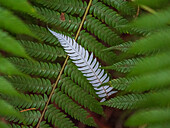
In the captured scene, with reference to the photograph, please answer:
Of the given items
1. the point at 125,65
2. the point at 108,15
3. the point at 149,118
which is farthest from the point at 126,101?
the point at 108,15

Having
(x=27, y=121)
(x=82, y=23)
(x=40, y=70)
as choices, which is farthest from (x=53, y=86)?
(x=82, y=23)

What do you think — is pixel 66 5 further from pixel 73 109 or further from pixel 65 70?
pixel 73 109

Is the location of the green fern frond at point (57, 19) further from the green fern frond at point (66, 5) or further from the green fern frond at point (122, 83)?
the green fern frond at point (122, 83)

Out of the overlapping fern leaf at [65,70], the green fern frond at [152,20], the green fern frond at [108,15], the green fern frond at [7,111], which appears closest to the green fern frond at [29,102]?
the overlapping fern leaf at [65,70]

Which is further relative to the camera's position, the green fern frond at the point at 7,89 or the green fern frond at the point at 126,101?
the green fern frond at the point at 126,101

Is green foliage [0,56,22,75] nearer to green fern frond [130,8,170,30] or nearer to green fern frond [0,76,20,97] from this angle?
green fern frond [0,76,20,97]

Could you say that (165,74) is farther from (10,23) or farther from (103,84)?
(10,23)
